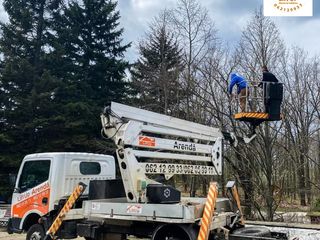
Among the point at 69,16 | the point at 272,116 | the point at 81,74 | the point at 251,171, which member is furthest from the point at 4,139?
the point at 272,116

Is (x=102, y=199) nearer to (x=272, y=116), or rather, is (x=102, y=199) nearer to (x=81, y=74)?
(x=272, y=116)

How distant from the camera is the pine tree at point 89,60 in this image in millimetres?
23344

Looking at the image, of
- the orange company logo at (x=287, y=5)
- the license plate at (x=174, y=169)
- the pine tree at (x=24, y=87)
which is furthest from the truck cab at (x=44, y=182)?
the pine tree at (x=24, y=87)

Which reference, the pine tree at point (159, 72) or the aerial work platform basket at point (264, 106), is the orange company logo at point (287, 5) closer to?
the aerial work platform basket at point (264, 106)

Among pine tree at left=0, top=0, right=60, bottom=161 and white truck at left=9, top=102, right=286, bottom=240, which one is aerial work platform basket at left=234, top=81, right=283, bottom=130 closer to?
white truck at left=9, top=102, right=286, bottom=240

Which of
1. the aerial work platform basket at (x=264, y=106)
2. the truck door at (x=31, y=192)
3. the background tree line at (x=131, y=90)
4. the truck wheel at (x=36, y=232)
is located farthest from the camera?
the background tree line at (x=131, y=90)

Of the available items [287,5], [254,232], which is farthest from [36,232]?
[287,5]

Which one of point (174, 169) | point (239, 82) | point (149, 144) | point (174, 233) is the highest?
point (239, 82)

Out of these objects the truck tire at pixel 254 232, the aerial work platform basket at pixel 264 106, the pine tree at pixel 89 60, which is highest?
the pine tree at pixel 89 60

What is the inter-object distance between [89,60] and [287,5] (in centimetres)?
1836

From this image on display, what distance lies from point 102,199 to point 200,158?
7.11 feet

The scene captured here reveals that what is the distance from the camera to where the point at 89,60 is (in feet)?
84.3

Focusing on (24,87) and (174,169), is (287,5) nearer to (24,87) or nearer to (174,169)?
(174,169)

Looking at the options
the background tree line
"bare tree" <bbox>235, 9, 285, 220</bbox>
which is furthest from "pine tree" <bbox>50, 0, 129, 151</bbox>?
"bare tree" <bbox>235, 9, 285, 220</bbox>
